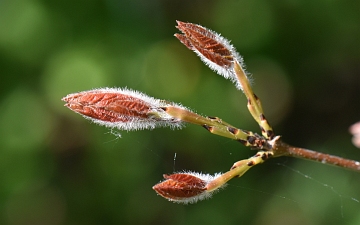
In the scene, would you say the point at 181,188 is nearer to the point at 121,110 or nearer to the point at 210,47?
the point at 121,110

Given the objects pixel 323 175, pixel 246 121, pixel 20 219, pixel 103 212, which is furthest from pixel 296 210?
pixel 20 219

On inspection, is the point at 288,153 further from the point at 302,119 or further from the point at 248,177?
the point at 302,119

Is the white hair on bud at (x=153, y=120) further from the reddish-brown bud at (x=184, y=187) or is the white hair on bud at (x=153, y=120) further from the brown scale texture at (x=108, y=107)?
the reddish-brown bud at (x=184, y=187)

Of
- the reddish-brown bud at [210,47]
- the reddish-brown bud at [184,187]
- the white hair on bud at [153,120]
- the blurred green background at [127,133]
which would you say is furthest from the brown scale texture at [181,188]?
the blurred green background at [127,133]

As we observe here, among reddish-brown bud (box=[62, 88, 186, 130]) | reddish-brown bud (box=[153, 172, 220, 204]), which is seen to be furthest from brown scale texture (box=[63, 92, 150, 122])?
reddish-brown bud (box=[153, 172, 220, 204])

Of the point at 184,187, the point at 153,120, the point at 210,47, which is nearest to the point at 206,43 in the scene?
the point at 210,47
